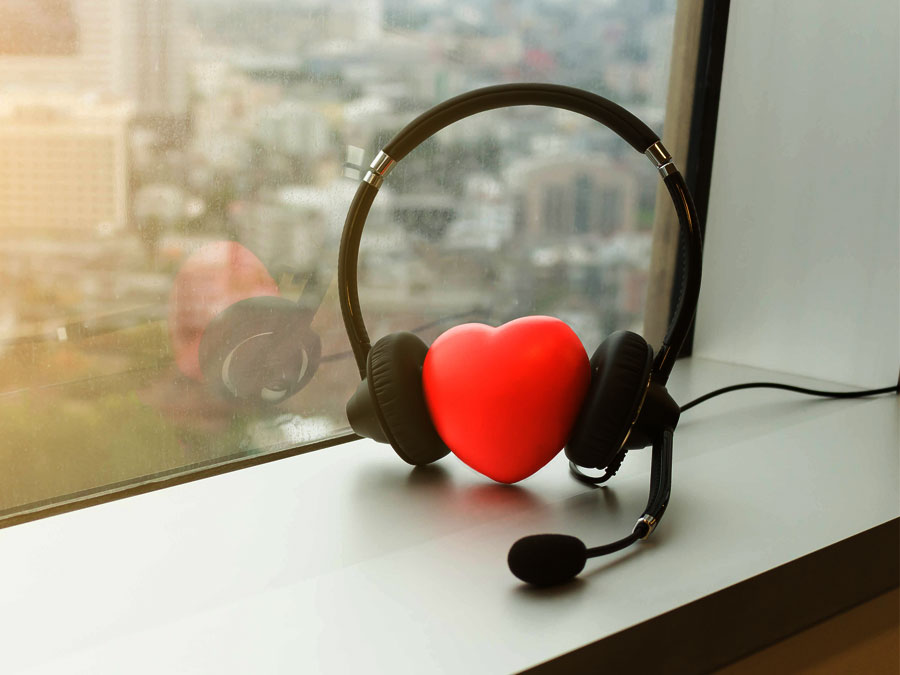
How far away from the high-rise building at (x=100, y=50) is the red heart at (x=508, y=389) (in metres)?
0.31

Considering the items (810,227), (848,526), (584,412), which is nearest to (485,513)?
(584,412)

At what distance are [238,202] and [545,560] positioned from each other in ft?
1.38

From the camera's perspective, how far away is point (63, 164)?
0.60 metres

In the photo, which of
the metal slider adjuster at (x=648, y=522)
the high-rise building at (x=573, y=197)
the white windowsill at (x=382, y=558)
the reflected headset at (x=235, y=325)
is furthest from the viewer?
the high-rise building at (x=573, y=197)

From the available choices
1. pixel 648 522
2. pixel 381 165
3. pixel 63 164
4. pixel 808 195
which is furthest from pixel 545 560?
pixel 808 195

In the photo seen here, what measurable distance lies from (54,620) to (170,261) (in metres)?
0.31

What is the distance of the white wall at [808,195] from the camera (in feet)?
3.25

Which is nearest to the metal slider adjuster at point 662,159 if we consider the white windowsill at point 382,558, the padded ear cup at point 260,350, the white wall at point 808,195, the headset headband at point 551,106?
the headset headband at point 551,106

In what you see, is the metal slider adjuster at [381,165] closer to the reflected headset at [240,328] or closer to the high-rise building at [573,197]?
the reflected headset at [240,328]

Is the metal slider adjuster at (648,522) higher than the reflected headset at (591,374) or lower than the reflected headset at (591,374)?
lower

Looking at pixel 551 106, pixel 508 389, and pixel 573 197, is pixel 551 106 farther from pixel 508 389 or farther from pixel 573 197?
pixel 573 197

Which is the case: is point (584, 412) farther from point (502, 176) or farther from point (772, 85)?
point (772, 85)

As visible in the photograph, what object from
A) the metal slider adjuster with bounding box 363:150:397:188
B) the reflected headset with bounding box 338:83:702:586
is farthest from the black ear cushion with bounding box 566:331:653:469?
the metal slider adjuster with bounding box 363:150:397:188

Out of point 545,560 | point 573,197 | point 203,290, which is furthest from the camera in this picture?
point 573,197
